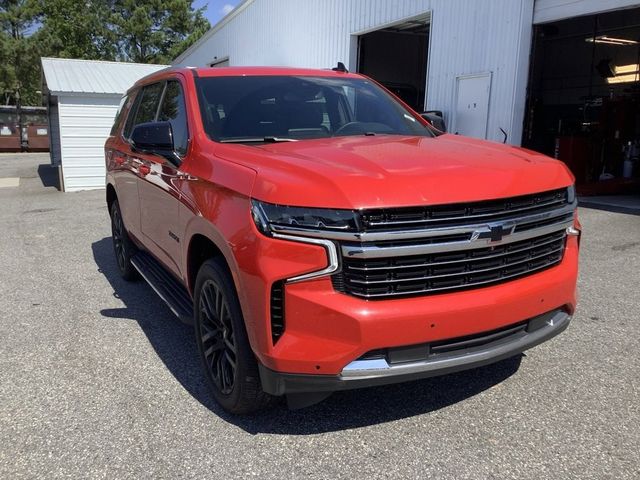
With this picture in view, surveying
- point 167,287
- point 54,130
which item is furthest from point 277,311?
point 54,130

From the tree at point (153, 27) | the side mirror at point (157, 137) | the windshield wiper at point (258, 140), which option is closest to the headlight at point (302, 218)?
the windshield wiper at point (258, 140)

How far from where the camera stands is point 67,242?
27.3ft

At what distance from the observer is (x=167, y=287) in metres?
4.26

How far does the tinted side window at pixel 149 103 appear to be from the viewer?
4705 millimetres

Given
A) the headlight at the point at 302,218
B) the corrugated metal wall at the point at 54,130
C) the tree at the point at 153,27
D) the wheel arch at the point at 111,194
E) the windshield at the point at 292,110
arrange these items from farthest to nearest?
the tree at the point at 153,27, the corrugated metal wall at the point at 54,130, the wheel arch at the point at 111,194, the windshield at the point at 292,110, the headlight at the point at 302,218

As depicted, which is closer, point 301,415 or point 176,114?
point 301,415

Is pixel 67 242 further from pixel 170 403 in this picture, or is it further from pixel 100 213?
pixel 170 403

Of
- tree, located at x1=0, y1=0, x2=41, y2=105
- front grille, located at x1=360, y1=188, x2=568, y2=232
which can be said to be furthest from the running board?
tree, located at x1=0, y1=0, x2=41, y2=105

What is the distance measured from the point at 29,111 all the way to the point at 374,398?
109 ft

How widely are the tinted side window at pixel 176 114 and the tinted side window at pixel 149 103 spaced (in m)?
0.26

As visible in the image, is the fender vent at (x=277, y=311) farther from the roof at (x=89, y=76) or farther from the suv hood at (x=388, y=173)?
the roof at (x=89, y=76)

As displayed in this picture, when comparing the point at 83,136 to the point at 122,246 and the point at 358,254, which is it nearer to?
the point at 122,246

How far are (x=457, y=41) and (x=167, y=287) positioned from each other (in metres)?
9.85

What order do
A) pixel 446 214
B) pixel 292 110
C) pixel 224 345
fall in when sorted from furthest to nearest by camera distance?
pixel 292 110 → pixel 224 345 → pixel 446 214
